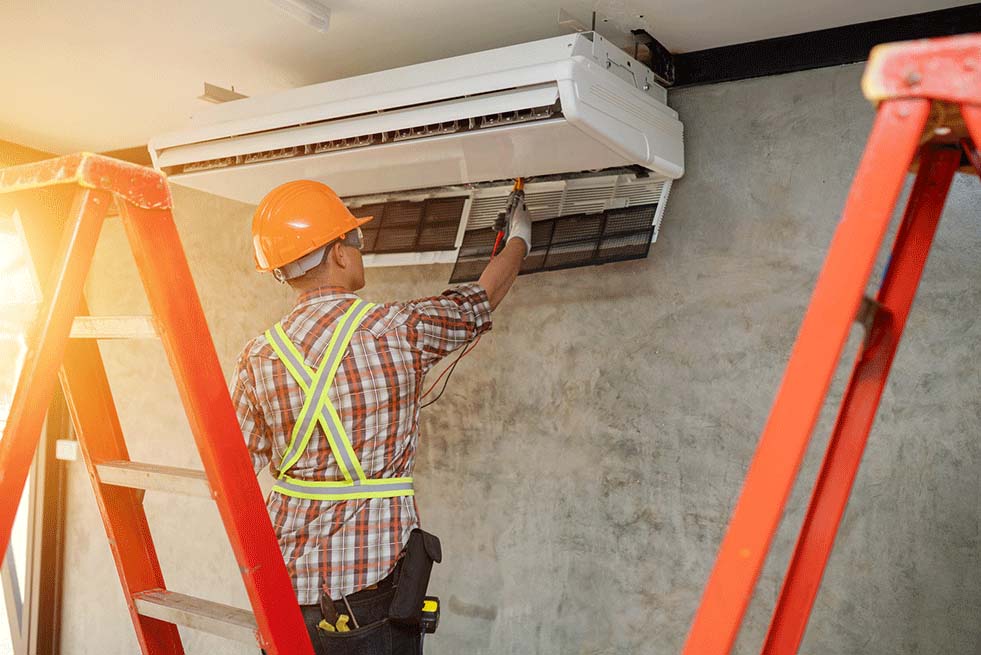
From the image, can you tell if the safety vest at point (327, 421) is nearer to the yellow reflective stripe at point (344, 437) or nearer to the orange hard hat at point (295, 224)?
the yellow reflective stripe at point (344, 437)

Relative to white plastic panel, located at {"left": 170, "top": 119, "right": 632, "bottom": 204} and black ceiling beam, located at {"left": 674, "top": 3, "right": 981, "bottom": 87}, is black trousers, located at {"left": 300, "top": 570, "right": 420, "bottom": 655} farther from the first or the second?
black ceiling beam, located at {"left": 674, "top": 3, "right": 981, "bottom": 87}

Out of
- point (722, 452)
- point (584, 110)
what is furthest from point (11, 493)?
point (722, 452)

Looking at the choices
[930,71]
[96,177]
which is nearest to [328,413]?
[96,177]

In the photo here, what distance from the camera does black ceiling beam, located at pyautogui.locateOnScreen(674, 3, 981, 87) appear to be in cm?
180

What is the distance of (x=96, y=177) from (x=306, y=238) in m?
0.57

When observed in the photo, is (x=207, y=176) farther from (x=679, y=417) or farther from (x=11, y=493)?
(x=679, y=417)

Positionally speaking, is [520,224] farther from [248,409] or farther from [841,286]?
[841,286]

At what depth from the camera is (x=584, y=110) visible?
161cm

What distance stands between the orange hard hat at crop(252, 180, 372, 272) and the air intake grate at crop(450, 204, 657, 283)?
537 millimetres

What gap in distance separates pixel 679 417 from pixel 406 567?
86 centimetres

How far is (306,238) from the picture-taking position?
1.72 metres

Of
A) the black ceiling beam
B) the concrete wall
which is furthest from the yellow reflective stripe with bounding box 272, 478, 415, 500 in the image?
the black ceiling beam

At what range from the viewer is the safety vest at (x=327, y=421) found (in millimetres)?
1607

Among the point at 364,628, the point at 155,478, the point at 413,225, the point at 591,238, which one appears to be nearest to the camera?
the point at 155,478
